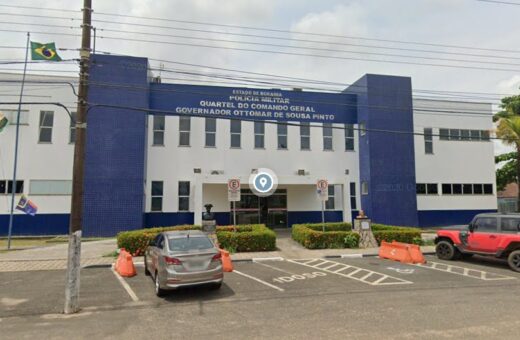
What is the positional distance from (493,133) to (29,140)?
33547mm

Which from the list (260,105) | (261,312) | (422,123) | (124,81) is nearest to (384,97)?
(422,123)

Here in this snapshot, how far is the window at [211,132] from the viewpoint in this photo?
79.3ft

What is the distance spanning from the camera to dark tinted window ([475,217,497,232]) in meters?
12.6

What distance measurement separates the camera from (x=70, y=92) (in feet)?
75.8

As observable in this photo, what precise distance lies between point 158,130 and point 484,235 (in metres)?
19.1

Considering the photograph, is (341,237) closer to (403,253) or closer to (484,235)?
(403,253)

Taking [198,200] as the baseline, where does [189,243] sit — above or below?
below

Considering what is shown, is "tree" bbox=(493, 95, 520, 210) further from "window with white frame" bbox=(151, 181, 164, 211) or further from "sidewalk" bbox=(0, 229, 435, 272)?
"window with white frame" bbox=(151, 181, 164, 211)

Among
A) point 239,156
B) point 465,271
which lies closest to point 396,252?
point 465,271

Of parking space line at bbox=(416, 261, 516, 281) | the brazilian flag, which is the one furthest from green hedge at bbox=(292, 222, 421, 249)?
the brazilian flag

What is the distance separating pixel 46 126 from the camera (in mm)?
22922

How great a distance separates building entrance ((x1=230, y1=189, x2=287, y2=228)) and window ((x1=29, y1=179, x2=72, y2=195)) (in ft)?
35.0

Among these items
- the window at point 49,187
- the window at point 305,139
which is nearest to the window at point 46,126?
the window at point 49,187

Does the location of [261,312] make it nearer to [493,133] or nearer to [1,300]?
[1,300]
